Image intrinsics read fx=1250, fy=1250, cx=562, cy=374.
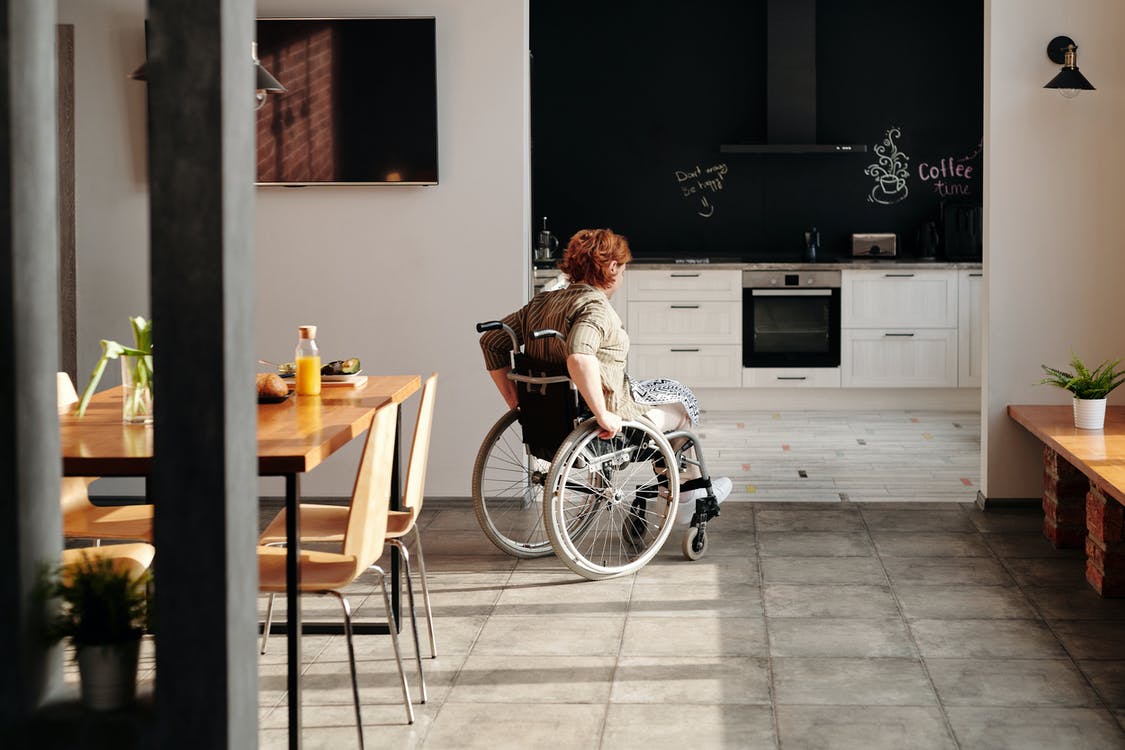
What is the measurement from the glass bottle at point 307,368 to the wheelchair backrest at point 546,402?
865 millimetres

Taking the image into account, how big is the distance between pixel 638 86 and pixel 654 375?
80.2 inches

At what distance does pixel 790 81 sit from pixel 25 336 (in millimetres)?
7270

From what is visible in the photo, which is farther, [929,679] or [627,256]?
[627,256]

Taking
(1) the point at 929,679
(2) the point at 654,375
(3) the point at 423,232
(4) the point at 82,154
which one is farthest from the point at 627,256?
(2) the point at 654,375

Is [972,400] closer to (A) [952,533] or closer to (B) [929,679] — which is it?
(A) [952,533]

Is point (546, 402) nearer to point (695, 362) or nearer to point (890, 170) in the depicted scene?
point (695, 362)

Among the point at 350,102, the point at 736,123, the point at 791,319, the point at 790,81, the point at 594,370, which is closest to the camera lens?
the point at 594,370

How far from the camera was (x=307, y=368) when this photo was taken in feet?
10.7

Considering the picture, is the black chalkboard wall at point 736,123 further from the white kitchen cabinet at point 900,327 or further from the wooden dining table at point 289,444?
the wooden dining table at point 289,444

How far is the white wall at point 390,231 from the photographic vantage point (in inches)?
196

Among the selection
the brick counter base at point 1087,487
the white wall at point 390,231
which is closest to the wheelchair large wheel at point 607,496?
the white wall at point 390,231

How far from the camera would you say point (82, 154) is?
5.02 meters

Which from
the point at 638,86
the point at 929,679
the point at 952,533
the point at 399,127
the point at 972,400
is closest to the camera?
the point at 929,679

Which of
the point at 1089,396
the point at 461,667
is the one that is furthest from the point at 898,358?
the point at 461,667
